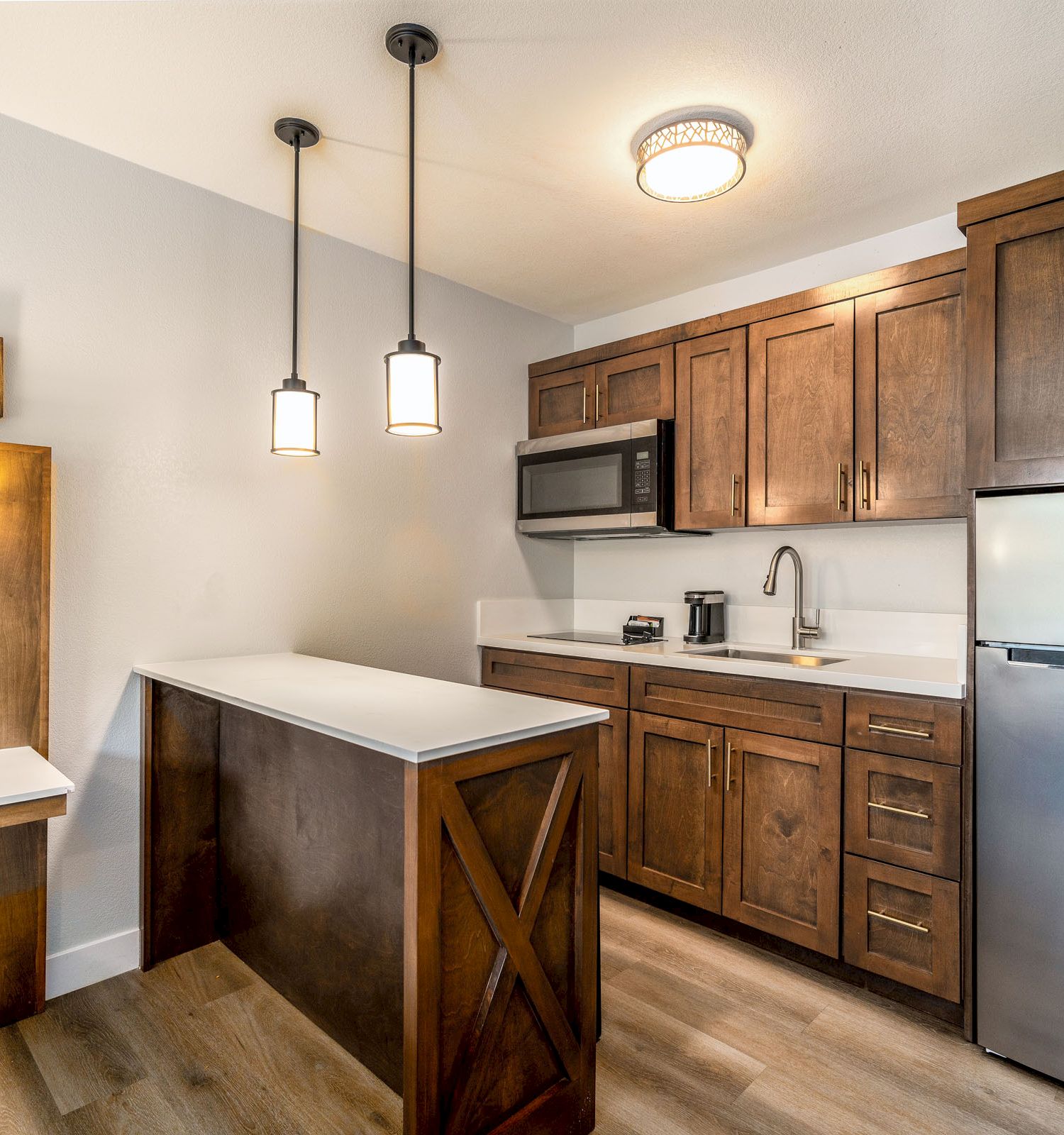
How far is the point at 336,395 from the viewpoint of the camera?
273 centimetres

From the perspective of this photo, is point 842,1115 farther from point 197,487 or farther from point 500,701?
point 197,487

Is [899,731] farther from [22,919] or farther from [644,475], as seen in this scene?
[22,919]

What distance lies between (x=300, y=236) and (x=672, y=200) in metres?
1.31

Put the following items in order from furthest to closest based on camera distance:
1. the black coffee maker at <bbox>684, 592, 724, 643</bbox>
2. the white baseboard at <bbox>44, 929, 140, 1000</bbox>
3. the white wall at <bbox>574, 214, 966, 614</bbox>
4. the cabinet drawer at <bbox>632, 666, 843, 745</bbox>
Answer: the black coffee maker at <bbox>684, 592, 724, 643</bbox> < the white wall at <bbox>574, 214, 966, 614</bbox> < the cabinet drawer at <bbox>632, 666, 843, 745</bbox> < the white baseboard at <bbox>44, 929, 140, 1000</bbox>

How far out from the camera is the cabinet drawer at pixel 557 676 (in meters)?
2.72

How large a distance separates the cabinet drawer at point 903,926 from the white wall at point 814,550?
0.95 metres

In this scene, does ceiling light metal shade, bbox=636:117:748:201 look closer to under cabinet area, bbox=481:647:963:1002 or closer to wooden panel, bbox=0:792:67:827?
under cabinet area, bbox=481:647:963:1002

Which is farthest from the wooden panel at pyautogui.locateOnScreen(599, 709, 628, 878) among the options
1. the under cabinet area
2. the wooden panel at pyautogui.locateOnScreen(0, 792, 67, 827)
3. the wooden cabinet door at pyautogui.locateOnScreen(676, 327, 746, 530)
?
the wooden panel at pyautogui.locateOnScreen(0, 792, 67, 827)

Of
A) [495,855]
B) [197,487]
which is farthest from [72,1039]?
[197,487]

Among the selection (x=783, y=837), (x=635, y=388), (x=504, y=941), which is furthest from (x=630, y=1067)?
(x=635, y=388)

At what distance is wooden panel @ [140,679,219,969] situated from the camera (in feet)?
7.32

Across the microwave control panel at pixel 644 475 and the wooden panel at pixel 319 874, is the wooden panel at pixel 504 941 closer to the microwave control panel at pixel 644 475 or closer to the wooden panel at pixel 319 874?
the wooden panel at pixel 319 874

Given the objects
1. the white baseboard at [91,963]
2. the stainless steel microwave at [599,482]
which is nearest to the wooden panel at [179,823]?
the white baseboard at [91,963]

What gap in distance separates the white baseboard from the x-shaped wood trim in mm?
1393
